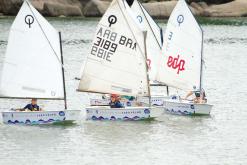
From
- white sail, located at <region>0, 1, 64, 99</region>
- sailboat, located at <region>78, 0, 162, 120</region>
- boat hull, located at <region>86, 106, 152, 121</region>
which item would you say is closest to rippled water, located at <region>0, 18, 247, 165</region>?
boat hull, located at <region>86, 106, 152, 121</region>

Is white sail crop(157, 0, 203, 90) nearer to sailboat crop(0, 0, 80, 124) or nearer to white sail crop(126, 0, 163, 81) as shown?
white sail crop(126, 0, 163, 81)

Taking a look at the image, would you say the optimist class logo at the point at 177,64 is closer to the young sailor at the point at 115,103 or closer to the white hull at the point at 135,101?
the white hull at the point at 135,101

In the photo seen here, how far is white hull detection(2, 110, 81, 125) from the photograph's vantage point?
168ft

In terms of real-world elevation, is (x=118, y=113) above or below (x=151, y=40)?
below

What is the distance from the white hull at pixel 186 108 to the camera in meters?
55.9

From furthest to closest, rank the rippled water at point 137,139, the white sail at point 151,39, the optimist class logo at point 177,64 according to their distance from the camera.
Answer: the white sail at point 151,39 < the optimist class logo at point 177,64 < the rippled water at point 137,139

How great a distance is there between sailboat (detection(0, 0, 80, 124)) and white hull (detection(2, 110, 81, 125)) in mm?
191

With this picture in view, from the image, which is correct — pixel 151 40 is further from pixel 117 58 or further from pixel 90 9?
pixel 90 9

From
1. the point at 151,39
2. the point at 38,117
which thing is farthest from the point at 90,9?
the point at 38,117

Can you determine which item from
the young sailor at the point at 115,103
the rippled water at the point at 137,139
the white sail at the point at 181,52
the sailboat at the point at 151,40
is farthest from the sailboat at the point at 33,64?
the white sail at the point at 181,52

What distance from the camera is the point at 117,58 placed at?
53875 mm

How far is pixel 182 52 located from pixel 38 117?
1158 centimetres

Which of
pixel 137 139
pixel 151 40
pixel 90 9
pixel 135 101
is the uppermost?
pixel 90 9

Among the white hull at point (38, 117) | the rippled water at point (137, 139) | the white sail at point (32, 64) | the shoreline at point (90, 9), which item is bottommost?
the rippled water at point (137, 139)
